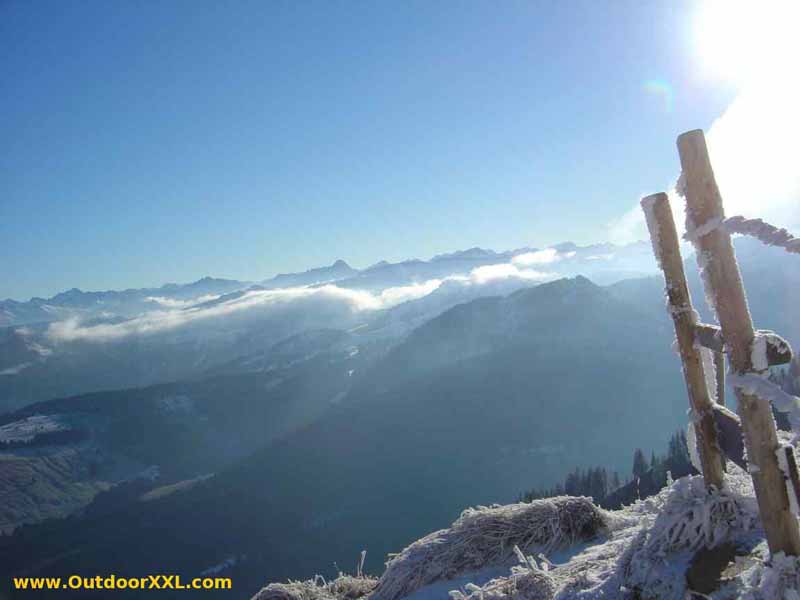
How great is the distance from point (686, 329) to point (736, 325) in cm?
139

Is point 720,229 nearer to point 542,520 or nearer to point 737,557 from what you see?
point 737,557

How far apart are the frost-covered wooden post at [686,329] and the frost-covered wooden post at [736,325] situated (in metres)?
1.03

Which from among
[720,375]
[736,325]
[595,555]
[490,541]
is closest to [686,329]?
[720,375]

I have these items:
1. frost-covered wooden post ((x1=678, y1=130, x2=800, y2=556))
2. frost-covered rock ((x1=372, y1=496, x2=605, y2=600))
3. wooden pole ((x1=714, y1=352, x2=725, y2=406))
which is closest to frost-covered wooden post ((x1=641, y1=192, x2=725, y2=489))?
wooden pole ((x1=714, y1=352, x2=725, y2=406))

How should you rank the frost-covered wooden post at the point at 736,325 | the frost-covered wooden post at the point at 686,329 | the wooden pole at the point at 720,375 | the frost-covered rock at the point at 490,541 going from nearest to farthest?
the frost-covered wooden post at the point at 736,325, the frost-covered wooden post at the point at 686,329, the wooden pole at the point at 720,375, the frost-covered rock at the point at 490,541

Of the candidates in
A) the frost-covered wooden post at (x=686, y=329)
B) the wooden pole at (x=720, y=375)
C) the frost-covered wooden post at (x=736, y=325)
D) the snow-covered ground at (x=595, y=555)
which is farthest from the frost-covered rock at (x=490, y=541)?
the frost-covered wooden post at (x=736, y=325)

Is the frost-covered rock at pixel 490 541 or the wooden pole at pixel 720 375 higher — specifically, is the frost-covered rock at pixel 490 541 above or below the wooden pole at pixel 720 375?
below

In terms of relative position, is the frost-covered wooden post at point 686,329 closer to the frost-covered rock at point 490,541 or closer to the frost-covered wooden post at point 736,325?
the frost-covered wooden post at point 736,325

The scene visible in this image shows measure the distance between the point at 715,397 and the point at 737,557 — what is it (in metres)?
2.08

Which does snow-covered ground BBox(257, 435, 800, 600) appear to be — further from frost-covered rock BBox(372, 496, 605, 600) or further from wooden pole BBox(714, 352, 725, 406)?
wooden pole BBox(714, 352, 725, 406)

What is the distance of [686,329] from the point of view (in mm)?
6883

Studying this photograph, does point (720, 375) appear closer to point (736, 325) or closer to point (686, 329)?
point (686, 329)

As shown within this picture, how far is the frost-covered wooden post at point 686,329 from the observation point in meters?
6.67

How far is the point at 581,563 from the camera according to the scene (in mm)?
7586
